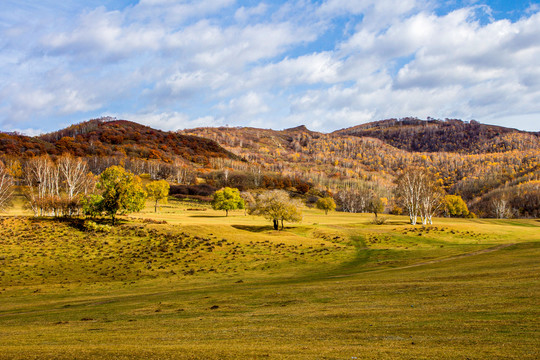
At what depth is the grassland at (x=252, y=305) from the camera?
1134cm

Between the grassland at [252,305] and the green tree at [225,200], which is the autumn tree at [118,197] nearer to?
the grassland at [252,305]

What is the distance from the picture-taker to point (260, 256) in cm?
5156

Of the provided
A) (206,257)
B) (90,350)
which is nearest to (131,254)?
(206,257)

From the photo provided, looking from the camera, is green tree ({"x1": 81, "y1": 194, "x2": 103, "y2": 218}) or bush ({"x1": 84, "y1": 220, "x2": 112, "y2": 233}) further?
green tree ({"x1": 81, "y1": 194, "x2": 103, "y2": 218})

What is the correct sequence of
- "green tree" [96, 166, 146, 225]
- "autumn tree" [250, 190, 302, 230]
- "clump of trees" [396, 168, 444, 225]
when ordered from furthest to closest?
1. "clump of trees" [396, 168, 444, 225]
2. "autumn tree" [250, 190, 302, 230]
3. "green tree" [96, 166, 146, 225]

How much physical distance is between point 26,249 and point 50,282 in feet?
51.1

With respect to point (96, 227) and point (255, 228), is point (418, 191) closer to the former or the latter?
point (255, 228)

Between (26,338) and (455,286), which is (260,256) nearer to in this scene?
(455,286)

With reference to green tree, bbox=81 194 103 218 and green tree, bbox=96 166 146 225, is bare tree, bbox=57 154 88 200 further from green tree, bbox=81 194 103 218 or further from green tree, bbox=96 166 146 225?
green tree, bbox=96 166 146 225

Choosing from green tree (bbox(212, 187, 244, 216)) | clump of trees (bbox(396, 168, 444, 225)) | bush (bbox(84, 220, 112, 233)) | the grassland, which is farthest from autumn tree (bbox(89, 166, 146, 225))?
clump of trees (bbox(396, 168, 444, 225))

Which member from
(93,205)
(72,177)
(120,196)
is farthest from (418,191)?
(72,177)

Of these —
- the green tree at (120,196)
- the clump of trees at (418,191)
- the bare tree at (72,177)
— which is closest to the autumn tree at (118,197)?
the green tree at (120,196)

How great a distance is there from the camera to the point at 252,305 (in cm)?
2183

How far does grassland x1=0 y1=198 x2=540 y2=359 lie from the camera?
1134 centimetres
